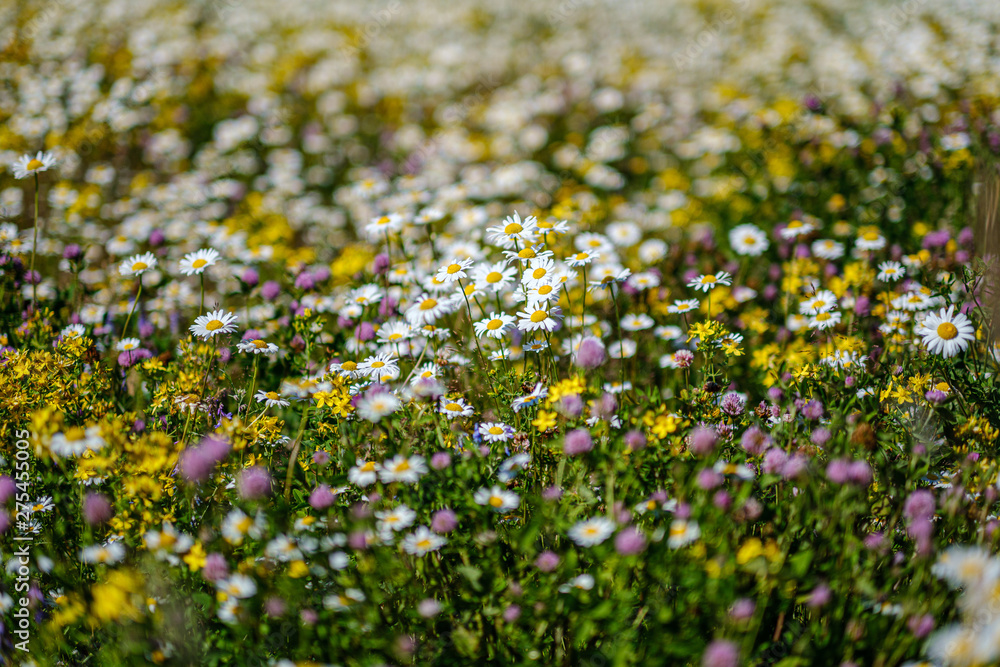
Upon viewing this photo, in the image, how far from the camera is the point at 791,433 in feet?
6.19

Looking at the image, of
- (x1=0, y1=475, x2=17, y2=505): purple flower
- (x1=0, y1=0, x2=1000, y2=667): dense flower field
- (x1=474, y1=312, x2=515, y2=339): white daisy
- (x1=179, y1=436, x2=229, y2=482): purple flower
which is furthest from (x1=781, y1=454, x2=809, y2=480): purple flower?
(x1=0, y1=475, x2=17, y2=505): purple flower

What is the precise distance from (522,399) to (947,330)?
59.1 inches

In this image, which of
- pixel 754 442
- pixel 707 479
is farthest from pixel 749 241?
pixel 707 479

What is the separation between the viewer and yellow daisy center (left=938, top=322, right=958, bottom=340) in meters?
2.18

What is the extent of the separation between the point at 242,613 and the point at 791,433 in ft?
5.19

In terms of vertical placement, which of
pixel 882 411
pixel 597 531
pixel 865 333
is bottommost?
pixel 865 333

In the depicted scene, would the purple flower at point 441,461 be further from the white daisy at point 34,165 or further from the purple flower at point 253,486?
the white daisy at point 34,165

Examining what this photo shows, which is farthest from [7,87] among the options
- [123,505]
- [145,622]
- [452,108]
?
[145,622]

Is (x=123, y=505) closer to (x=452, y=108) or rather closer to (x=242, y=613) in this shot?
(x=242, y=613)

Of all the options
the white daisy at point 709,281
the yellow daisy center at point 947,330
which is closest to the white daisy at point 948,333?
the yellow daisy center at point 947,330

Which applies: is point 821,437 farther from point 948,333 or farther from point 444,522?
point 444,522

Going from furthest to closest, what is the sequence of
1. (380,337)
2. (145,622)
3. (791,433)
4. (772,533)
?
(380,337)
(791,433)
(772,533)
(145,622)

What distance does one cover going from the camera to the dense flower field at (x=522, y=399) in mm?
1578

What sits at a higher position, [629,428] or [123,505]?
[123,505]
